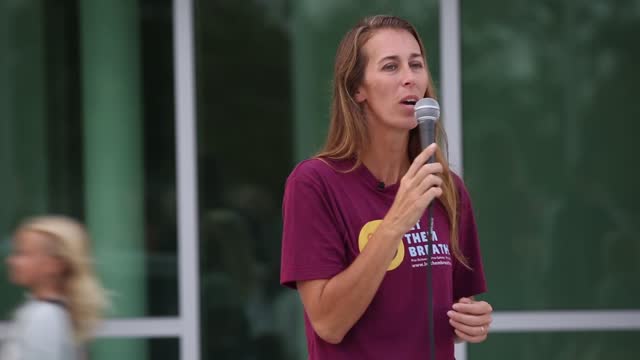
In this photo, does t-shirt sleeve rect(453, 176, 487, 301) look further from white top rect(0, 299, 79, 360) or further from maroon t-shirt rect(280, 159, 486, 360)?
white top rect(0, 299, 79, 360)

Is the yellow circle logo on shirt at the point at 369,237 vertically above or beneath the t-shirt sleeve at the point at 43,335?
above

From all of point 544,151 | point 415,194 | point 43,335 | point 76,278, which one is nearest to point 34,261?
point 76,278

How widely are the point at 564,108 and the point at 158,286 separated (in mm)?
2108

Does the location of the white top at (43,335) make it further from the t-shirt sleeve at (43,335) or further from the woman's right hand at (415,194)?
the woman's right hand at (415,194)

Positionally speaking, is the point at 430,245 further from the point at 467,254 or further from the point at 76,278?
the point at 76,278

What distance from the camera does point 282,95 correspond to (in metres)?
5.19

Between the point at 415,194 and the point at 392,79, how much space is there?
33 centimetres

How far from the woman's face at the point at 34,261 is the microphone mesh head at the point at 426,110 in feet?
5.83

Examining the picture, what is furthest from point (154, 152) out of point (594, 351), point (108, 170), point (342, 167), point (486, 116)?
point (342, 167)

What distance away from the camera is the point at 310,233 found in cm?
211

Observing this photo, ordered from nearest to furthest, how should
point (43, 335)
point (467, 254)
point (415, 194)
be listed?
point (415, 194)
point (467, 254)
point (43, 335)

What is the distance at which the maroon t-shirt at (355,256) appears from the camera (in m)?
2.11

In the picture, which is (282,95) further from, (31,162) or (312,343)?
(312,343)

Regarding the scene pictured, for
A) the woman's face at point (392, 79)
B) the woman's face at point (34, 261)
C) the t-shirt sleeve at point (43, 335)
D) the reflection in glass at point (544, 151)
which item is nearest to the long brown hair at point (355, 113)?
the woman's face at point (392, 79)
